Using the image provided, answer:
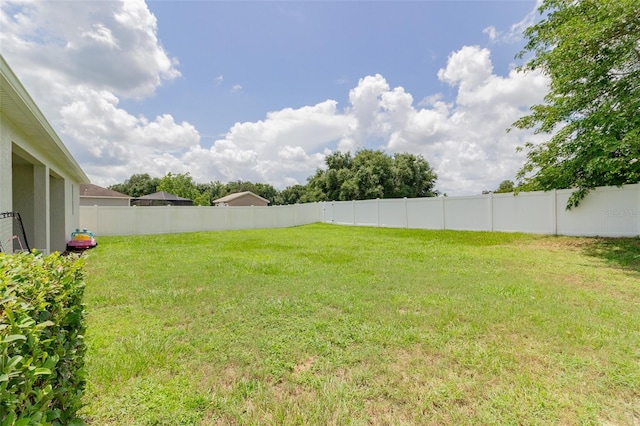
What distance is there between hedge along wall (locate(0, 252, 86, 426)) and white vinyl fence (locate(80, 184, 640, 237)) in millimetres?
13126

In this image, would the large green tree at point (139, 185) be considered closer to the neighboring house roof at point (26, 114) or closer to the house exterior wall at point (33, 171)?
the house exterior wall at point (33, 171)

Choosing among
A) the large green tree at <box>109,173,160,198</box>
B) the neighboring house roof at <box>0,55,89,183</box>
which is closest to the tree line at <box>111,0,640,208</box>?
the neighboring house roof at <box>0,55,89,183</box>

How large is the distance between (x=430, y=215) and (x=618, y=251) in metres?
7.54

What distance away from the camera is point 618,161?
25.8 ft

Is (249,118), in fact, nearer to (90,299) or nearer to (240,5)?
(240,5)

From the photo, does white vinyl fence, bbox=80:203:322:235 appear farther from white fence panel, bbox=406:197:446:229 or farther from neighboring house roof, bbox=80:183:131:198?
neighboring house roof, bbox=80:183:131:198

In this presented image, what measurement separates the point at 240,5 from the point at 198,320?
29.7 ft

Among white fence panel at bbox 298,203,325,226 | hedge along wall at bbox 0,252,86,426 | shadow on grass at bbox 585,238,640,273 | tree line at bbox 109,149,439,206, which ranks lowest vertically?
shadow on grass at bbox 585,238,640,273

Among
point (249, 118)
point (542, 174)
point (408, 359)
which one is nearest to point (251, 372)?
point (408, 359)

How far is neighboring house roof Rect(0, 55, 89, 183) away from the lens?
366 cm

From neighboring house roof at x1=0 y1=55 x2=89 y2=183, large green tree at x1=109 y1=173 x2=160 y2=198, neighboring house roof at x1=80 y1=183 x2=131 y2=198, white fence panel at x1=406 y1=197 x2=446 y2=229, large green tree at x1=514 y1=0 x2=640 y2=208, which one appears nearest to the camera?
neighboring house roof at x1=0 y1=55 x2=89 y2=183

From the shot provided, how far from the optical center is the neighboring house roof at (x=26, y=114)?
12.0 ft

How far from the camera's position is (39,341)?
3.77 ft

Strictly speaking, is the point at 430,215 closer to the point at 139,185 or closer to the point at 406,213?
the point at 406,213
